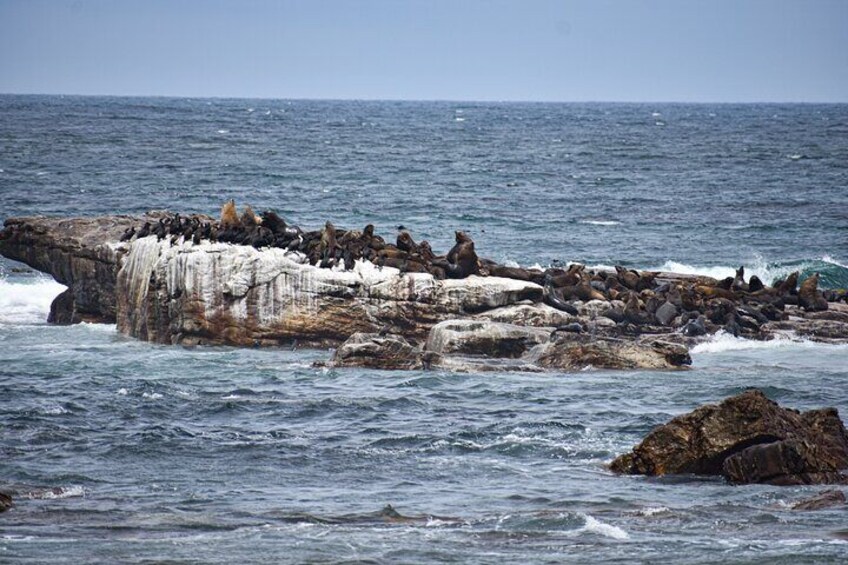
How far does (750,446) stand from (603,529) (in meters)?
2.69

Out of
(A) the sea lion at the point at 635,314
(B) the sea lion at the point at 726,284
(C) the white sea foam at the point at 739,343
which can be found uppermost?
(B) the sea lion at the point at 726,284

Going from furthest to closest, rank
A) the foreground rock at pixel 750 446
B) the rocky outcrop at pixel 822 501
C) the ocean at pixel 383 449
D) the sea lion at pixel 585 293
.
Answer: the sea lion at pixel 585 293
the foreground rock at pixel 750 446
the rocky outcrop at pixel 822 501
the ocean at pixel 383 449

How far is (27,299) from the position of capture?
29.5 m

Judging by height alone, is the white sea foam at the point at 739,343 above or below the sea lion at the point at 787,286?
below

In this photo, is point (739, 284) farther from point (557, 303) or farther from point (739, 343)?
point (557, 303)

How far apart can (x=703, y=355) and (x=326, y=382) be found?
21.4ft

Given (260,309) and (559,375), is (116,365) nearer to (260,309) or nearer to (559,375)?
(260,309)

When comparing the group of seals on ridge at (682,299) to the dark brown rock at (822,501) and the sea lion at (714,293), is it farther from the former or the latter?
Result: the dark brown rock at (822,501)

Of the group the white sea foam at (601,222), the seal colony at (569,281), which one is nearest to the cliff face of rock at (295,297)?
the seal colony at (569,281)

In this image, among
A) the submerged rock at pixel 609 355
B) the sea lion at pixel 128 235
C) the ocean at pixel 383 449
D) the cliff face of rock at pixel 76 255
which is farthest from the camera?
the cliff face of rock at pixel 76 255

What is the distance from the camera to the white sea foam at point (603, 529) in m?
13.0

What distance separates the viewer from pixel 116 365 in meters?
22.1

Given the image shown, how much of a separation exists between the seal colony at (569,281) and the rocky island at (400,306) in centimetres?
3

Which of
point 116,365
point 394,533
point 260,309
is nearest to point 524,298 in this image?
point 260,309
